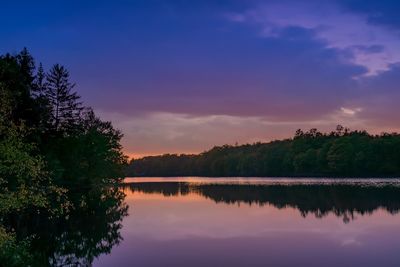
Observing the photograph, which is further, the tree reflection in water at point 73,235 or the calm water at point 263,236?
the tree reflection in water at point 73,235

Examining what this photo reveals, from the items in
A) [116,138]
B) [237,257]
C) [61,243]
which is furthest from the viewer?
[116,138]

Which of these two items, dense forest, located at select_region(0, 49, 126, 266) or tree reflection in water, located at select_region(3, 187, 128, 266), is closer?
dense forest, located at select_region(0, 49, 126, 266)

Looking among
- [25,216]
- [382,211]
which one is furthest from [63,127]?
[382,211]

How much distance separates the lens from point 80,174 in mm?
73312

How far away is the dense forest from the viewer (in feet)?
69.3

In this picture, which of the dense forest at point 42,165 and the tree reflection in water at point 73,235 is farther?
the tree reflection in water at point 73,235

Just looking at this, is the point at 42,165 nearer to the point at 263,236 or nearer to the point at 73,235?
the point at 73,235

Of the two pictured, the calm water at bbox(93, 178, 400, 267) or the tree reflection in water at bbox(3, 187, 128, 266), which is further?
the tree reflection in water at bbox(3, 187, 128, 266)

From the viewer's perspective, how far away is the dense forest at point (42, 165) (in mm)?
21109

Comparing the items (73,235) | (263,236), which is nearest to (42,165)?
(73,235)

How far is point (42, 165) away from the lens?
31766 millimetres

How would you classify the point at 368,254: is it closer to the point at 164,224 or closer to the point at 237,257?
the point at 237,257

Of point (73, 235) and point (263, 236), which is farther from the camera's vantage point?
point (73, 235)

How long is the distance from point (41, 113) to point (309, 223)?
912 inches
